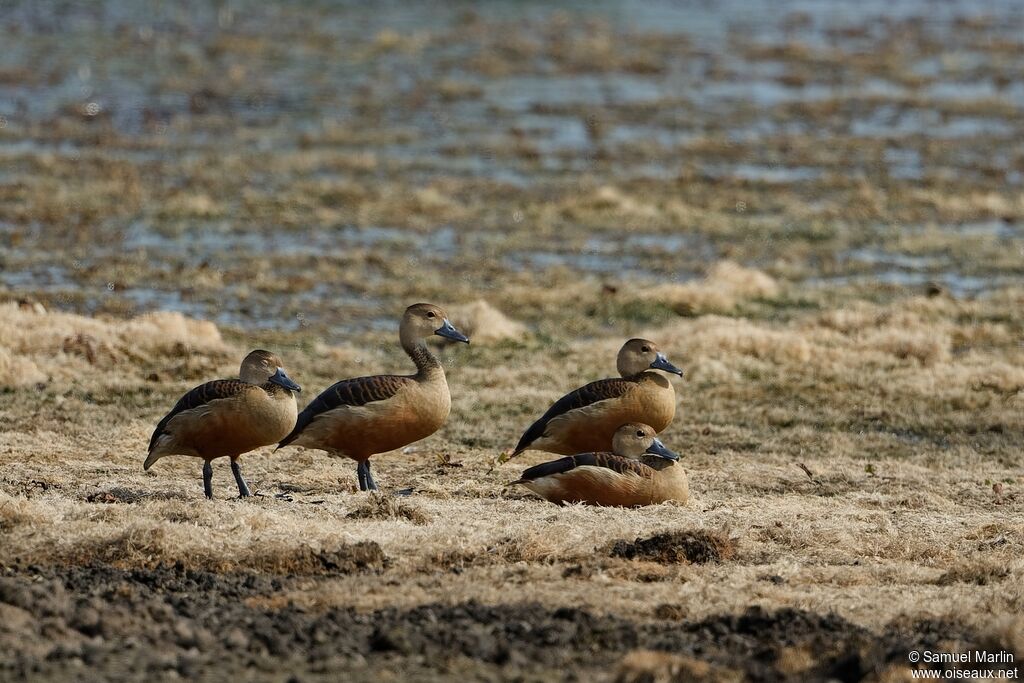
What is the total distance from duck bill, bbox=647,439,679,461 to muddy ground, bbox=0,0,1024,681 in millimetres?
530

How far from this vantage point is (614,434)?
40.2 ft

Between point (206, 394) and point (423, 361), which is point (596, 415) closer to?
→ point (423, 361)

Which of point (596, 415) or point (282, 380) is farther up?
point (282, 380)

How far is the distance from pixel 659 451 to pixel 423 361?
200 centimetres

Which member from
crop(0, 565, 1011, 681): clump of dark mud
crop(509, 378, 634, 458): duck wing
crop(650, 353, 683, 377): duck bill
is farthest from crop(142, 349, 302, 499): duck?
crop(650, 353, 683, 377): duck bill

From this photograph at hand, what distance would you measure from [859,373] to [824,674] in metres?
9.80

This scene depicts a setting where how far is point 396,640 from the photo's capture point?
26.4 feet

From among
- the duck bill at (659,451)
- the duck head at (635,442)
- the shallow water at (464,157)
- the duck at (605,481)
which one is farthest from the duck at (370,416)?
the shallow water at (464,157)

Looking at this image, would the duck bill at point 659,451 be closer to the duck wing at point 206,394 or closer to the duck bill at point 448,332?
the duck bill at point 448,332

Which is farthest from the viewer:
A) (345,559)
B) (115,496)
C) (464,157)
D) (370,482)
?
(464,157)

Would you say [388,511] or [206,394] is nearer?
[388,511]

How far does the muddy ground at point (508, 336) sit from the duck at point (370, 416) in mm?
499

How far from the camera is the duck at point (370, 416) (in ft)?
38.6

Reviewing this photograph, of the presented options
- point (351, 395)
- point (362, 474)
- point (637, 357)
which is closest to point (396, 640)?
point (351, 395)
